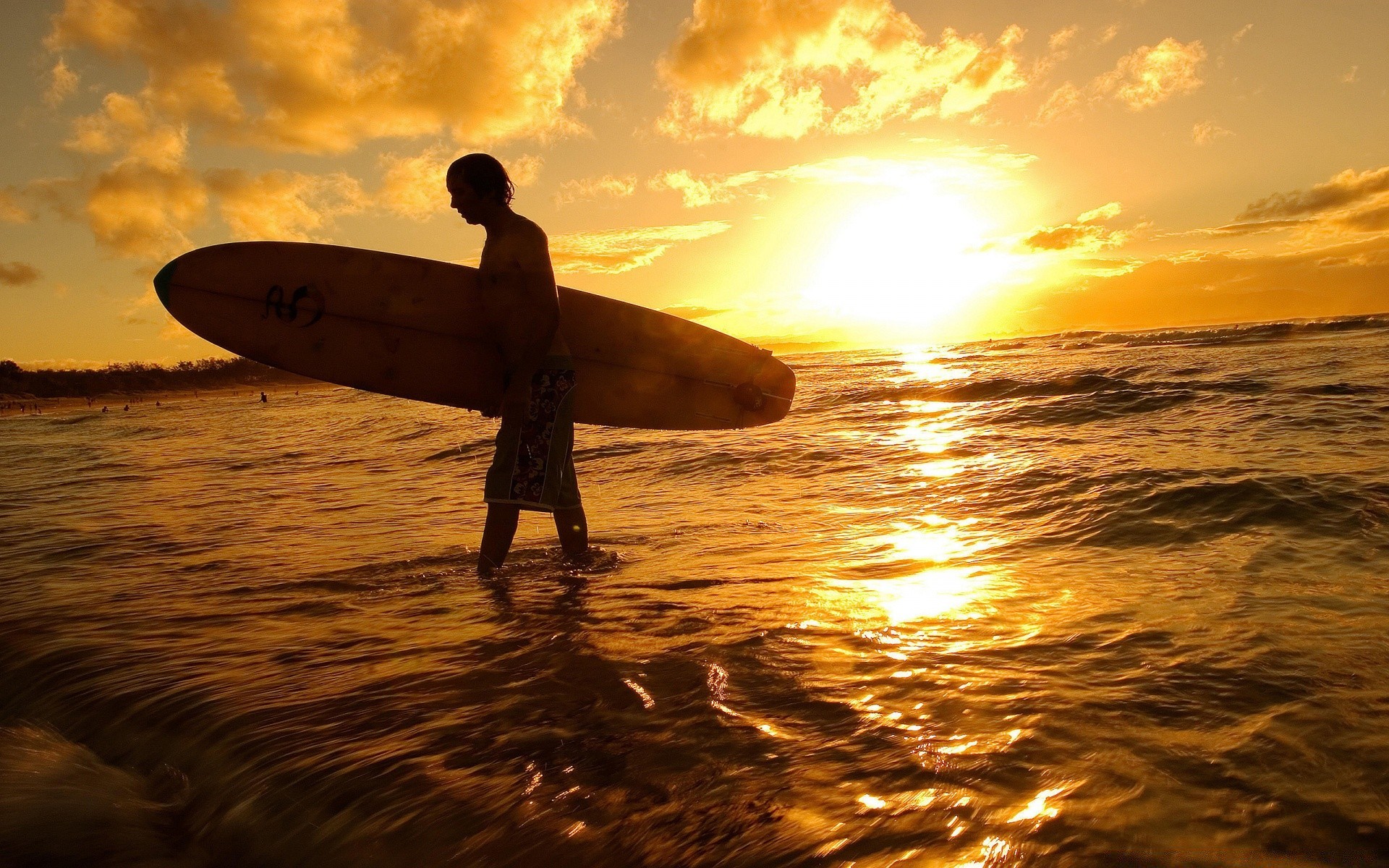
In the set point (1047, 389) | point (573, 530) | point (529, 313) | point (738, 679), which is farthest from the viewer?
A: point (1047, 389)

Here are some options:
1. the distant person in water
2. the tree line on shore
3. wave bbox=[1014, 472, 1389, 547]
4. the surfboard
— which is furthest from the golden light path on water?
the tree line on shore

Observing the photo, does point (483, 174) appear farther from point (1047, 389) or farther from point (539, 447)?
point (1047, 389)

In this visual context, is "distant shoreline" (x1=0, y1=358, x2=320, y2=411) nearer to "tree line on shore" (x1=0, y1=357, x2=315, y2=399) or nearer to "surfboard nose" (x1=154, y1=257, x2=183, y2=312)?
"tree line on shore" (x1=0, y1=357, x2=315, y2=399)

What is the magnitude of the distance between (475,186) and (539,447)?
1.24 metres

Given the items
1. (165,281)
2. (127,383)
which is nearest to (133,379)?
(127,383)

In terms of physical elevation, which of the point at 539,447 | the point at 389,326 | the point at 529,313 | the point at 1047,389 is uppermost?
the point at 389,326

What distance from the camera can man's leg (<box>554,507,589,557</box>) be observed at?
A: 3955 mm

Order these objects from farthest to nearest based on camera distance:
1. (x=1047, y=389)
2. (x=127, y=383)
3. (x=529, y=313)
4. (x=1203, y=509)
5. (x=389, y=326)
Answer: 1. (x=127, y=383)
2. (x=1047, y=389)
3. (x=389, y=326)
4. (x=1203, y=509)
5. (x=529, y=313)

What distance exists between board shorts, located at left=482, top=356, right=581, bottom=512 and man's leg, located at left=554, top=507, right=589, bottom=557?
7.7 inches

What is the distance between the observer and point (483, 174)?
3643mm

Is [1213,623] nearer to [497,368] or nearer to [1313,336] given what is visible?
[497,368]

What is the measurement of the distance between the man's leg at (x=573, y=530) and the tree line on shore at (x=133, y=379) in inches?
1064

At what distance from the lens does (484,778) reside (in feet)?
5.66

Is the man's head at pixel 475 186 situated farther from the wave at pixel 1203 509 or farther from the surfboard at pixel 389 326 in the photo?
the wave at pixel 1203 509
